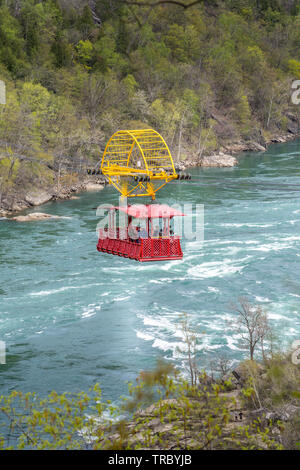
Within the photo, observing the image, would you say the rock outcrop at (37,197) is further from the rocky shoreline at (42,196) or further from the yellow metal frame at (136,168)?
the yellow metal frame at (136,168)

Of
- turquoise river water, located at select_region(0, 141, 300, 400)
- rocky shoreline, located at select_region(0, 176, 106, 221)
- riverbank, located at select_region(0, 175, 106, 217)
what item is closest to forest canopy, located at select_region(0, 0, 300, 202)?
riverbank, located at select_region(0, 175, 106, 217)

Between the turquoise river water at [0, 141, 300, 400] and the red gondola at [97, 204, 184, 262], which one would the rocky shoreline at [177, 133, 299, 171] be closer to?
the turquoise river water at [0, 141, 300, 400]

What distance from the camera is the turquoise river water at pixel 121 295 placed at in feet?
72.0

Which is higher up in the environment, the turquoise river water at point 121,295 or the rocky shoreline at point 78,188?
the rocky shoreline at point 78,188

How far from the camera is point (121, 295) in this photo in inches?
1141

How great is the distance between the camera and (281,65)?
13850 centimetres

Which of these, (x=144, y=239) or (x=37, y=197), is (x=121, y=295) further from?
(x=37, y=197)

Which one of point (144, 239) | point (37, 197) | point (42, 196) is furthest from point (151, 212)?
point (42, 196)

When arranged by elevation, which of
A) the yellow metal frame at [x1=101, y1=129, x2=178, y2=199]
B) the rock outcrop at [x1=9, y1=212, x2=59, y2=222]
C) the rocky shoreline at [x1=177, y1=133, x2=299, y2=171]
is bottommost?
the rock outcrop at [x1=9, y1=212, x2=59, y2=222]

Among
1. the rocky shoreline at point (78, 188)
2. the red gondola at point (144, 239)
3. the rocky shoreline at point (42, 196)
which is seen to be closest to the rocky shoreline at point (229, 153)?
the rocky shoreline at point (78, 188)

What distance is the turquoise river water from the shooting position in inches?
864
